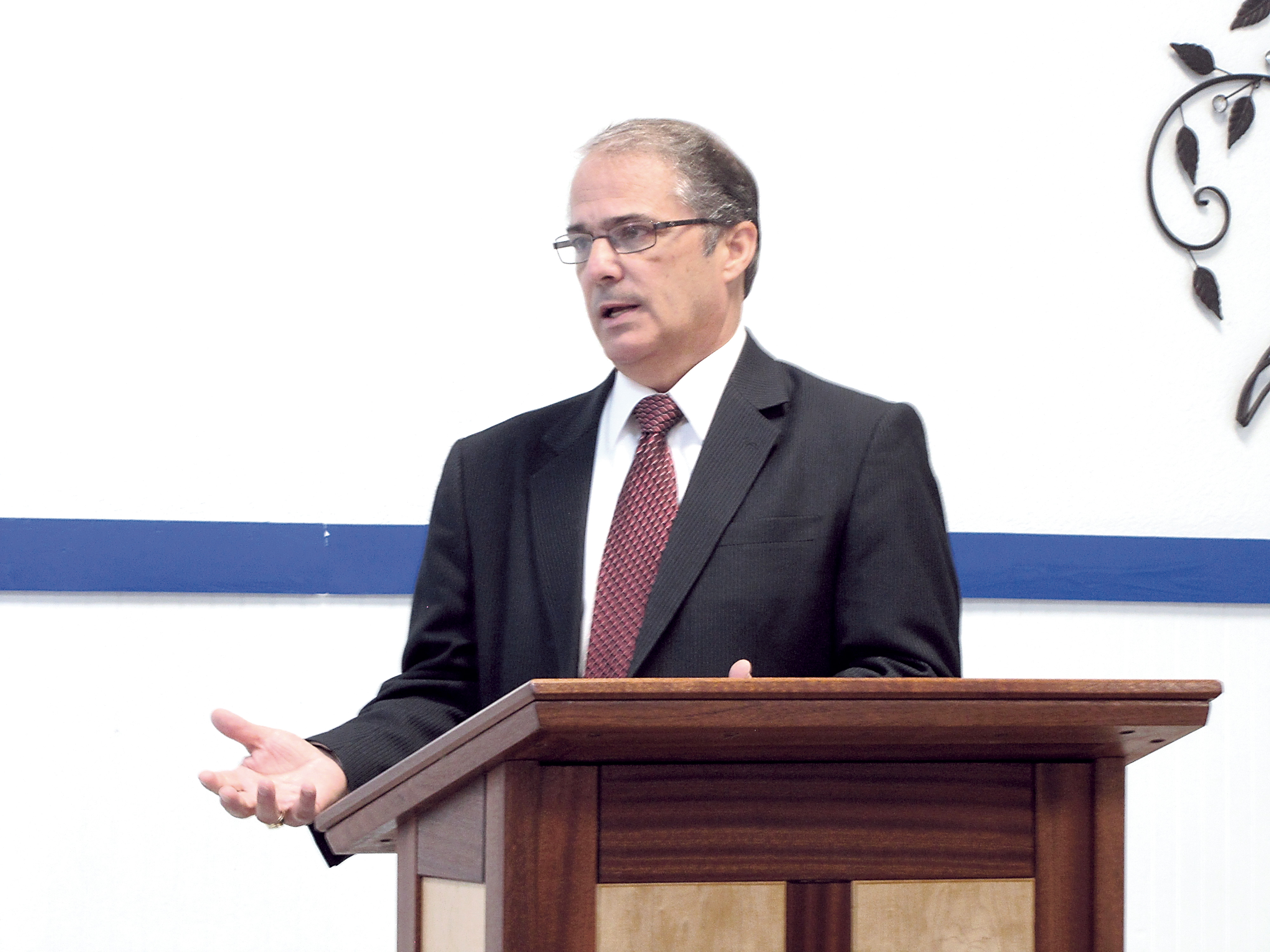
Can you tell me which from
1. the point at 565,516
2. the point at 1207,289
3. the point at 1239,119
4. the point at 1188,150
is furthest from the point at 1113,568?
the point at 565,516

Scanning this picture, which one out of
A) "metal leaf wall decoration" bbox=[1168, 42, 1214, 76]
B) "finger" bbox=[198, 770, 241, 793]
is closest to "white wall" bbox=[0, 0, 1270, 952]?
"metal leaf wall decoration" bbox=[1168, 42, 1214, 76]

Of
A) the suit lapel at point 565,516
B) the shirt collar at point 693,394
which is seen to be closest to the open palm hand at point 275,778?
the suit lapel at point 565,516

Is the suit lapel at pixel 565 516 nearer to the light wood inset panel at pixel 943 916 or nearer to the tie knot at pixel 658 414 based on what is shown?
the tie knot at pixel 658 414

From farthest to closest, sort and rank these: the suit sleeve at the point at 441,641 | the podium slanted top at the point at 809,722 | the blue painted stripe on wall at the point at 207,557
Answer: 1. the blue painted stripe on wall at the point at 207,557
2. the suit sleeve at the point at 441,641
3. the podium slanted top at the point at 809,722

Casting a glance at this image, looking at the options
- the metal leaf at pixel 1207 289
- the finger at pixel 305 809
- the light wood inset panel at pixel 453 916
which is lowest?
the light wood inset panel at pixel 453 916

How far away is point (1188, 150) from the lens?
2.79 meters

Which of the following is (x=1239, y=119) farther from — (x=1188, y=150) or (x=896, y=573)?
(x=896, y=573)

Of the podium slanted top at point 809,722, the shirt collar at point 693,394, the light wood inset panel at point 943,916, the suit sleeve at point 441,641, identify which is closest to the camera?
the podium slanted top at point 809,722

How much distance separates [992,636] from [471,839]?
201cm

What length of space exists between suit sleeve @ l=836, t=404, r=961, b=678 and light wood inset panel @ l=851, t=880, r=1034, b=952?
37 centimetres

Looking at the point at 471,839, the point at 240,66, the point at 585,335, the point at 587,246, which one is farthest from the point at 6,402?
the point at 471,839

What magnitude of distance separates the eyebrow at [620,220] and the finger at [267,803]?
0.81m

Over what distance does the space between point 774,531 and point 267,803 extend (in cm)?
61

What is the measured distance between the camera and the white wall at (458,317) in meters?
2.53
